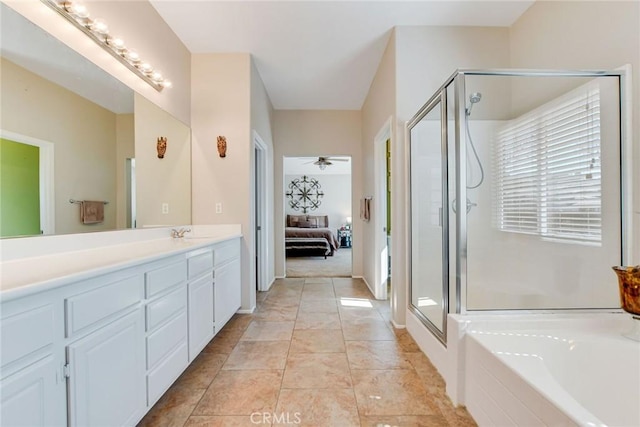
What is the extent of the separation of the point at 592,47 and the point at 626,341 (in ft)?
6.05

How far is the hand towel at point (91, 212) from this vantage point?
5.38ft

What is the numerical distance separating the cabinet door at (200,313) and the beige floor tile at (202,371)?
12 cm

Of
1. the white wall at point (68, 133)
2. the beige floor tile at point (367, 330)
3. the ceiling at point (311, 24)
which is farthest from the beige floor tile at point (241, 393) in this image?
the ceiling at point (311, 24)

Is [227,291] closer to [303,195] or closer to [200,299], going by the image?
[200,299]

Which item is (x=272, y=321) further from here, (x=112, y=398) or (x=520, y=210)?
(x=520, y=210)

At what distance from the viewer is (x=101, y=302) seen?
3.64 feet

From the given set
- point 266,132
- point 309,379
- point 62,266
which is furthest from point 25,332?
point 266,132

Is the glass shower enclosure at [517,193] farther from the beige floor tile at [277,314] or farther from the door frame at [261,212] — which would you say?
the door frame at [261,212]

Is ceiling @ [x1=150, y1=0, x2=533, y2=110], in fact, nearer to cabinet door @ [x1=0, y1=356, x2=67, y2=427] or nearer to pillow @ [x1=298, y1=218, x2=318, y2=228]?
cabinet door @ [x1=0, y1=356, x2=67, y2=427]

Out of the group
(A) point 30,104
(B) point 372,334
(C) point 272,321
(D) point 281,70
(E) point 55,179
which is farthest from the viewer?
(D) point 281,70

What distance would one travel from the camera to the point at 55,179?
1.46 m

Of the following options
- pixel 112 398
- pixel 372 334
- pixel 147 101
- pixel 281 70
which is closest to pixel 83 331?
pixel 112 398

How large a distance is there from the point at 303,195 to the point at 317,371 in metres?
7.69

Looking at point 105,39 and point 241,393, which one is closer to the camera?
point 241,393
